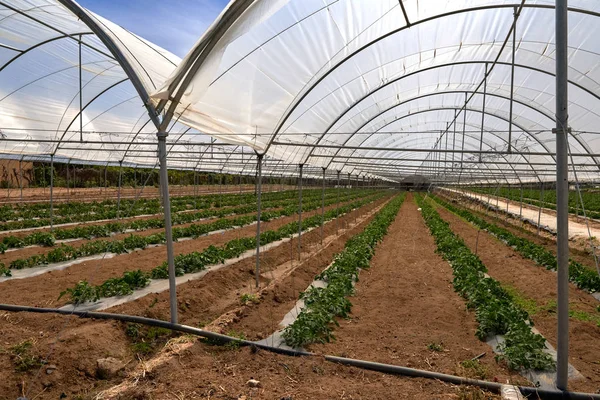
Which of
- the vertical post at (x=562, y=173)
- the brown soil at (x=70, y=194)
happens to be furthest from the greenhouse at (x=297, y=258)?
the brown soil at (x=70, y=194)

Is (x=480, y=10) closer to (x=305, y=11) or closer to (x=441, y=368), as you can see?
(x=305, y=11)

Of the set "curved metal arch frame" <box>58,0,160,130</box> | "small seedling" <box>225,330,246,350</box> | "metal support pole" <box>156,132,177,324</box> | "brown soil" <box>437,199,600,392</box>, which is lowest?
"brown soil" <box>437,199,600,392</box>

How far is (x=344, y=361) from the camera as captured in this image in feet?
16.7

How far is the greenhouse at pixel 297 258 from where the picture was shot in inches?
188

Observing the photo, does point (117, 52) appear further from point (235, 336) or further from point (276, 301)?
point (276, 301)

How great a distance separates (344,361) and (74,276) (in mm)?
6166

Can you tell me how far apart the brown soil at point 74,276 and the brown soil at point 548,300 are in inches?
297

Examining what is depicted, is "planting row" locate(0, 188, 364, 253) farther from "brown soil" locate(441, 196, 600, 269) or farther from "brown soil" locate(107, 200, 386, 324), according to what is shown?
"brown soil" locate(441, 196, 600, 269)

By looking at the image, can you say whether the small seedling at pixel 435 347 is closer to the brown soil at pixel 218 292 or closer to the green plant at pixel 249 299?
the brown soil at pixel 218 292

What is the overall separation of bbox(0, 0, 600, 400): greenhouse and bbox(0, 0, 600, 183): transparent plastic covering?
1.8 inches

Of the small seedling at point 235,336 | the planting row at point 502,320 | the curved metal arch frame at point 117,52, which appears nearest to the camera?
the planting row at point 502,320

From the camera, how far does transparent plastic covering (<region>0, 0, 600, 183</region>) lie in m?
6.44

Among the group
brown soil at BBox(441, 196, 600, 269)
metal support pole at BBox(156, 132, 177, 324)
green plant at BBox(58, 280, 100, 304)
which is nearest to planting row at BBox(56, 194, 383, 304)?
green plant at BBox(58, 280, 100, 304)

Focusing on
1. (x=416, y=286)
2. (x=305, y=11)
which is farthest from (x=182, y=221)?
(x=305, y=11)
